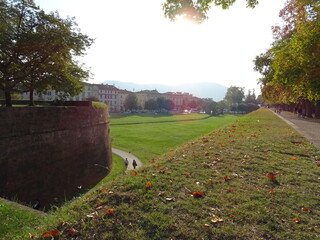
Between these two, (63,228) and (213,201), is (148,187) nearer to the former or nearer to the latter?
(213,201)

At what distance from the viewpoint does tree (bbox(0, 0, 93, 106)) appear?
11500 millimetres

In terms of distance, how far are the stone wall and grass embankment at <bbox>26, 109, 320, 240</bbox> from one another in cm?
395

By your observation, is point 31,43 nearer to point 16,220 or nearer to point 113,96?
point 16,220

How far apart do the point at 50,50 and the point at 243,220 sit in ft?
42.9

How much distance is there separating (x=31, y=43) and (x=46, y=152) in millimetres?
5906

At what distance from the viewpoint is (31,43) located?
11.7 m

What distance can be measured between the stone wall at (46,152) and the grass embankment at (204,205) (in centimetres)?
395

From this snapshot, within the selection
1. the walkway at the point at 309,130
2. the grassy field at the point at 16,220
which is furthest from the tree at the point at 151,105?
the grassy field at the point at 16,220

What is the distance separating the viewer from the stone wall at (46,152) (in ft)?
30.9

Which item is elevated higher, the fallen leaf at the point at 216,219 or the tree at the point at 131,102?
the tree at the point at 131,102

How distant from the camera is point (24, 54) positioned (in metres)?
12.5

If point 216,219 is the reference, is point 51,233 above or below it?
below

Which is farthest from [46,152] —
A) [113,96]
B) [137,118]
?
[113,96]

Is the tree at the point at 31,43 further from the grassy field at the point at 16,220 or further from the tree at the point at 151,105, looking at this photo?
the tree at the point at 151,105
